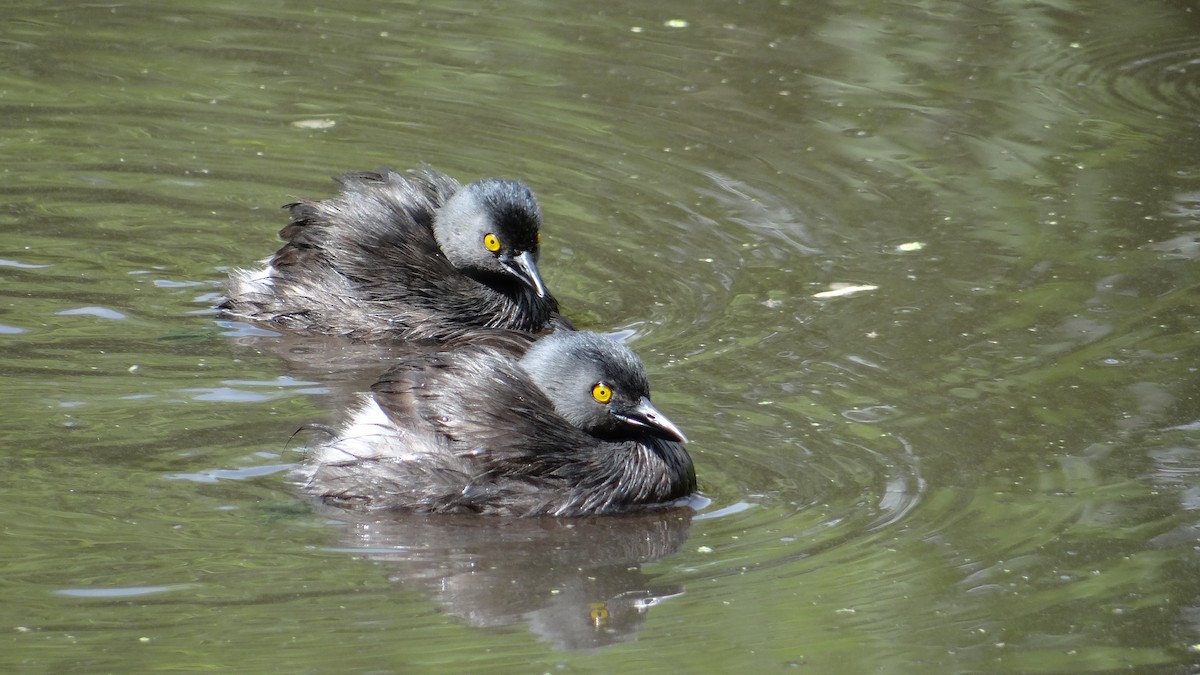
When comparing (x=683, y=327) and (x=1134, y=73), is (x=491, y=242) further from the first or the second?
(x=1134, y=73)

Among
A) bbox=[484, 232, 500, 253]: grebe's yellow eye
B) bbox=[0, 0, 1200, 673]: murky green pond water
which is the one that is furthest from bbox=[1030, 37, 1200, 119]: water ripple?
bbox=[484, 232, 500, 253]: grebe's yellow eye

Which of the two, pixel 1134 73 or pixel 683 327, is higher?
pixel 1134 73

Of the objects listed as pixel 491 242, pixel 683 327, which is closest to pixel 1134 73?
pixel 683 327

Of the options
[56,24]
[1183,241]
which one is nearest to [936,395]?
[1183,241]

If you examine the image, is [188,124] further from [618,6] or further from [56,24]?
[618,6]

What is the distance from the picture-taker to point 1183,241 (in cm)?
1023

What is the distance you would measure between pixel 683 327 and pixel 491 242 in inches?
45.7

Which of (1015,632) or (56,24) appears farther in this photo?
(56,24)

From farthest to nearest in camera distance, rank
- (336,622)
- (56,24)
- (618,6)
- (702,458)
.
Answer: (618,6) < (56,24) < (702,458) < (336,622)

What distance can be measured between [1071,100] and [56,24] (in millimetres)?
8024

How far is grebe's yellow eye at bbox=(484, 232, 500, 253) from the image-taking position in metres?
9.39

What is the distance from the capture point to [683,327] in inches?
364

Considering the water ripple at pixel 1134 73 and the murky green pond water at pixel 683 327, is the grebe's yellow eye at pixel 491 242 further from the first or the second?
the water ripple at pixel 1134 73

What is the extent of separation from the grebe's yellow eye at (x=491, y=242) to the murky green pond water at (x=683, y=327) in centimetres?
72
